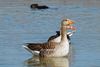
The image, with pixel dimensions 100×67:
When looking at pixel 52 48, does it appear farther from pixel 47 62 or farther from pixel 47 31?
pixel 47 31

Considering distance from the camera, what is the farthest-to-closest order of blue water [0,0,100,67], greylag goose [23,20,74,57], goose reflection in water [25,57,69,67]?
1. greylag goose [23,20,74,57]
2. blue water [0,0,100,67]
3. goose reflection in water [25,57,69,67]

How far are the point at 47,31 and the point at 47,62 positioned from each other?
4961 millimetres

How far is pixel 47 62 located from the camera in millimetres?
15180

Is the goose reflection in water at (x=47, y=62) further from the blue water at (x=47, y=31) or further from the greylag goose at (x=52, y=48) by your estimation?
the greylag goose at (x=52, y=48)

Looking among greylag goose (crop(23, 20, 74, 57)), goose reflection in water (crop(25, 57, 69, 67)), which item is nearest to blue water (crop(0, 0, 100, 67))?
goose reflection in water (crop(25, 57, 69, 67))

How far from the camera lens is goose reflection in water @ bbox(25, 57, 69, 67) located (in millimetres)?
14543

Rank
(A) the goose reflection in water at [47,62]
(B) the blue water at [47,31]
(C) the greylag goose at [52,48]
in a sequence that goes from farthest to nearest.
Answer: (C) the greylag goose at [52,48]
(B) the blue water at [47,31]
(A) the goose reflection in water at [47,62]

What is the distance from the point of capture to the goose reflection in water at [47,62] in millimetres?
14543

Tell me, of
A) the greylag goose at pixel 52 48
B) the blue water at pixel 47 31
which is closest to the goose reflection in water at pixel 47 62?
the blue water at pixel 47 31

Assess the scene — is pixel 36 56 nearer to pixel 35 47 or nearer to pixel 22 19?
pixel 35 47

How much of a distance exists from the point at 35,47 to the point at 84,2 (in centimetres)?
1712

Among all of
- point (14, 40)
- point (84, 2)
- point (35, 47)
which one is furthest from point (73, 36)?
point (84, 2)

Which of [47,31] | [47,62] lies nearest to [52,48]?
[47,62]

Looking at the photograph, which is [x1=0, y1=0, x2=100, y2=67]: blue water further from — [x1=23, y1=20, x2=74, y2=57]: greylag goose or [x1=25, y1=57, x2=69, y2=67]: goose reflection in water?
[x1=23, y1=20, x2=74, y2=57]: greylag goose
